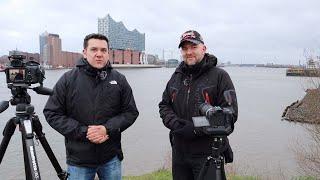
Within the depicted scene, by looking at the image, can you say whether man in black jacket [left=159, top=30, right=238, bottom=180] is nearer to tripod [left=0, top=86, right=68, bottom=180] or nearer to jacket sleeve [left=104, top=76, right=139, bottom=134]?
jacket sleeve [left=104, top=76, right=139, bottom=134]

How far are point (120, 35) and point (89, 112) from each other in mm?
121591

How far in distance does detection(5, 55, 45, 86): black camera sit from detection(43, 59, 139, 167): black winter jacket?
372 millimetres

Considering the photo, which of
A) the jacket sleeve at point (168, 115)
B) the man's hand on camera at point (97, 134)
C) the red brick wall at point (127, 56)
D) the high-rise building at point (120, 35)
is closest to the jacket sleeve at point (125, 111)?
the man's hand on camera at point (97, 134)

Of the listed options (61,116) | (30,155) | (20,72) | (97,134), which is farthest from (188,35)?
(30,155)

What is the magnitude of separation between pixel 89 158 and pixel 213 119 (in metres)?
1.09

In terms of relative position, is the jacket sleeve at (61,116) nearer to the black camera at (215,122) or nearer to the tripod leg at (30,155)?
the tripod leg at (30,155)

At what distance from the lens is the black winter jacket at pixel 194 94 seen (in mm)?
3004

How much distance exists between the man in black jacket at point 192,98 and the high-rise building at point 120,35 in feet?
313

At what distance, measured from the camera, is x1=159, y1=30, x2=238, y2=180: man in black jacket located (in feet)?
9.87

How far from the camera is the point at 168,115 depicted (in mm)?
3145

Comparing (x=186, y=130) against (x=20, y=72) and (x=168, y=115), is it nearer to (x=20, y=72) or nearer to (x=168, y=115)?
(x=168, y=115)

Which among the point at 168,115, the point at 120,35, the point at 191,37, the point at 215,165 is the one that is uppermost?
the point at 120,35

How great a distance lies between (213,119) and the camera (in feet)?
8.05

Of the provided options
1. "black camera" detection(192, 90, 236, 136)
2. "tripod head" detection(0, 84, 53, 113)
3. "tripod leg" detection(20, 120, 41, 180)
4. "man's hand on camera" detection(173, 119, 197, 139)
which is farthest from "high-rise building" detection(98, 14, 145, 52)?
"black camera" detection(192, 90, 236, 136)
